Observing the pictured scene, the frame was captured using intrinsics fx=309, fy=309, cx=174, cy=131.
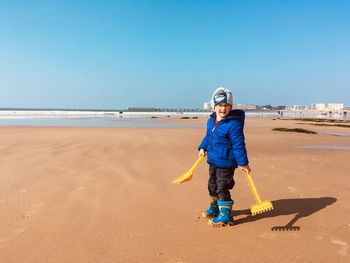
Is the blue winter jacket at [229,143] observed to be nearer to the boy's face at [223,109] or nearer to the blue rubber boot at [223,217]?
the boy's face at [223,109]

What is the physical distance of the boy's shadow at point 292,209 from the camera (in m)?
4.18

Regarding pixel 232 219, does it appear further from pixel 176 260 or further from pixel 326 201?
pixel 326 201

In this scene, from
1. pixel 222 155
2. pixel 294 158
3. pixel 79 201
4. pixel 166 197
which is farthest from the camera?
pixel 294 158

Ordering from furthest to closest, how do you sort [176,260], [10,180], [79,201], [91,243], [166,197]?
[10,180], [166,197], [79,201], [91,243], [176,260]

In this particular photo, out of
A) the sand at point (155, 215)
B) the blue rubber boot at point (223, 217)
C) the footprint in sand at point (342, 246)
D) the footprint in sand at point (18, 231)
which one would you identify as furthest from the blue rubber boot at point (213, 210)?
the footprint in sand at point (18, 231)

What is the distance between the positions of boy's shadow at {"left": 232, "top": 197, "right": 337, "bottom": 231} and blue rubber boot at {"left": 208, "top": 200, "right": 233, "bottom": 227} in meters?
0.21

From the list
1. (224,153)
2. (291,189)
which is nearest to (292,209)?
(291,189)

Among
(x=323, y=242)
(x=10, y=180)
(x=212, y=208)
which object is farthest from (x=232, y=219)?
(x=10, y=180)

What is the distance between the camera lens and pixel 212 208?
4.25 m

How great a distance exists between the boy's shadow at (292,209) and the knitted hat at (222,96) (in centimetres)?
163

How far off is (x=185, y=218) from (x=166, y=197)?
972 mm

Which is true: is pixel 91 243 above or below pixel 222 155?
below

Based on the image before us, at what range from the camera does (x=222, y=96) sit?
409 centimetres

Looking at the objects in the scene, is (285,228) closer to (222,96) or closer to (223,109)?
(223,109)
